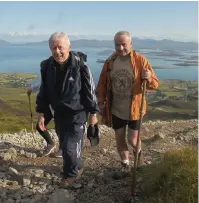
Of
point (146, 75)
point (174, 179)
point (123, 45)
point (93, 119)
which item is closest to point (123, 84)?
point (146, 75)

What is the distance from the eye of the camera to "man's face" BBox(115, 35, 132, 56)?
19.1ft

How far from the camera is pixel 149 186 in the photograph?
18.0 feet

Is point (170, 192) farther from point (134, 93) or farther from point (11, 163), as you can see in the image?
point (11, 163)

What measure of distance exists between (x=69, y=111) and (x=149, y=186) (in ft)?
5.74

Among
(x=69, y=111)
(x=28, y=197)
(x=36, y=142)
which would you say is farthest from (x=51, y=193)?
(x=36, y=142)

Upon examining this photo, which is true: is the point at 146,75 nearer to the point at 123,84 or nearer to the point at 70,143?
the point at 123,84

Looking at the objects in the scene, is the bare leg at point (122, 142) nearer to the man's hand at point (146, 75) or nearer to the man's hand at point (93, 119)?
the man's hand at point (93, 119)

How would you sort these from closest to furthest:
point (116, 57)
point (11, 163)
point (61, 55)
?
point (61, 55) → point (116, 57) → point (11, 163)

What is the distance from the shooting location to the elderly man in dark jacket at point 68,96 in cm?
555

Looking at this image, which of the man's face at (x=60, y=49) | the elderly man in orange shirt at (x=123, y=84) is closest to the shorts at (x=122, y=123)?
the elderly man in orange shirt at (x=123, y=84)

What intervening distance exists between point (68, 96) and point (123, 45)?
125cm

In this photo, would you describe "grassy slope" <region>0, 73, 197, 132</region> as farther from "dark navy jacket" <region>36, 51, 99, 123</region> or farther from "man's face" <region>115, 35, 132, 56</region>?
"man's face" <region>115, 35, 132, 56</region>

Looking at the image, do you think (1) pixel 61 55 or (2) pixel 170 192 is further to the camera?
(1) pixel 61 55

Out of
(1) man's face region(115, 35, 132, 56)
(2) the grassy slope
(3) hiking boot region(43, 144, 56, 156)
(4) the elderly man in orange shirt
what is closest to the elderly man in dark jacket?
(4) the elderly man in orange shirt
